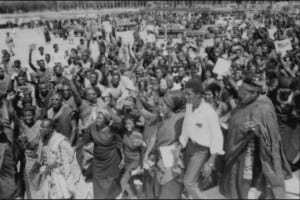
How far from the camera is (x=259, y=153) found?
155 inches

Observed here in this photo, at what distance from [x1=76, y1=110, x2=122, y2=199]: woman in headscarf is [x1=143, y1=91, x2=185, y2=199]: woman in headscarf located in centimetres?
42

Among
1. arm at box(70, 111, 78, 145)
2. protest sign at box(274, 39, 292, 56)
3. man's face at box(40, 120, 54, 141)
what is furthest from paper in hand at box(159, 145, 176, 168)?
protest sign at box(274, 39, 292, 56)

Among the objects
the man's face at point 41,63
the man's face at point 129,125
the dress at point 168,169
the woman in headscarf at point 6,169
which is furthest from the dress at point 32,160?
the man's face at point 41,63

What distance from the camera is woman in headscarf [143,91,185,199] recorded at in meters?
3.90

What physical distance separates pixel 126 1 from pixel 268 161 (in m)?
92.5

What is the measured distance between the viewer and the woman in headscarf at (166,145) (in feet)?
12.8

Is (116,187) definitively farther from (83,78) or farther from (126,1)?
(126,1)

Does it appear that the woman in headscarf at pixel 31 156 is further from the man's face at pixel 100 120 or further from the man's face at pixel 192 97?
the man's face at pixel 192 97

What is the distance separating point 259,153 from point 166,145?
3.63 feet

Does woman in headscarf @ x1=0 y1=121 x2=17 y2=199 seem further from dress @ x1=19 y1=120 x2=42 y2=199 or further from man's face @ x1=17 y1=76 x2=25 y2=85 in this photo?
man's face @ x1=17 y1=76 x2=25 y2=85

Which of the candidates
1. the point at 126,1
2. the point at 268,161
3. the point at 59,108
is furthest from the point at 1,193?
the point at 126,1

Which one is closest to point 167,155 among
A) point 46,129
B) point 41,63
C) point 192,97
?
point 192,97

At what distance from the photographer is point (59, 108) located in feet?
16.3

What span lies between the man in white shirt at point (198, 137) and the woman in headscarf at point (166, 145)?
0.11 metres
